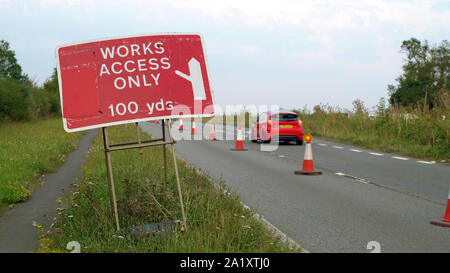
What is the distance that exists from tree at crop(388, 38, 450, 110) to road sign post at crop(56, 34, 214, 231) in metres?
83.2

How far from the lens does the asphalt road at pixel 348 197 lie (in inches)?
249

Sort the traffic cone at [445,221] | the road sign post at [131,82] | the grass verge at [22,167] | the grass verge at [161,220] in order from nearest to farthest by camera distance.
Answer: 1. the grass verge at [161,220]
2. the road sign post at [131,82]
3. the traffic cone at [445,221]
4. the grass verge at [22,167]

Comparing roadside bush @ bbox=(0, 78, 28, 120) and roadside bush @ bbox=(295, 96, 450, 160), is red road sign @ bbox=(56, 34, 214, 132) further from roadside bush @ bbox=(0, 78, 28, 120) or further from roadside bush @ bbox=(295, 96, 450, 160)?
roadside bush @ bbox=(0, 78, 28, 120)

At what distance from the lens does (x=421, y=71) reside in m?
87.0

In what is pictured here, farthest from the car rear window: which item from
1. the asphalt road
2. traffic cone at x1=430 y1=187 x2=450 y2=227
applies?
traffic cone at x1=430 y1=187 x2=450 y2=227

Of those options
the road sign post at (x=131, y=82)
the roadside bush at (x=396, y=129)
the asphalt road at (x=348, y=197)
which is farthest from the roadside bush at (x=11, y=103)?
the road sign post at (x=131, y=82)

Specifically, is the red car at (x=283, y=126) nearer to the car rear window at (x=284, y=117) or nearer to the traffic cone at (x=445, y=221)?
the car rear window at (x=284, y=117)

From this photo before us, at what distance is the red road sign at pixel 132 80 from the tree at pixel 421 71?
273ft

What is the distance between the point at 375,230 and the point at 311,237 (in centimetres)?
97

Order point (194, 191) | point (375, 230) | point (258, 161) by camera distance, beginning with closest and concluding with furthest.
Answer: point (375, 230)
point (194, 191)
point (258, 161)

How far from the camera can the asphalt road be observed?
6.32 m
